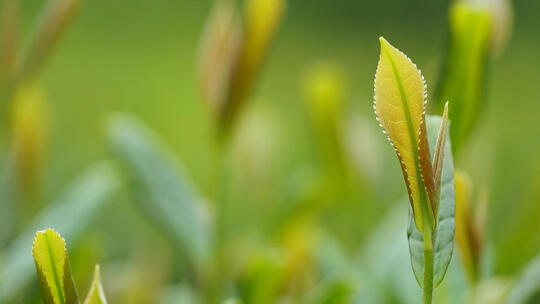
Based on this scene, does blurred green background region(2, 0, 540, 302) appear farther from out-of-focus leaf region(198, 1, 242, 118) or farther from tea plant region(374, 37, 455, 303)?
tea plant region(374, 37, 455, 303)

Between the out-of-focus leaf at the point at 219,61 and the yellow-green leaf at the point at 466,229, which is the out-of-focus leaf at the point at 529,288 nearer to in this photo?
the yellow-green leaf at the point at 466,229

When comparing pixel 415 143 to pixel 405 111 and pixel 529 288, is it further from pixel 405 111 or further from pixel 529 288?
pixel 529 288

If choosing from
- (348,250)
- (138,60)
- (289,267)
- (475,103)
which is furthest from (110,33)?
(475,103)

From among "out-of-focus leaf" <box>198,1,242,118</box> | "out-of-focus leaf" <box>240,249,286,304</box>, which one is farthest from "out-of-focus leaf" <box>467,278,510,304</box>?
"out-of-focus leaf" <box>198,1,242,118</box>

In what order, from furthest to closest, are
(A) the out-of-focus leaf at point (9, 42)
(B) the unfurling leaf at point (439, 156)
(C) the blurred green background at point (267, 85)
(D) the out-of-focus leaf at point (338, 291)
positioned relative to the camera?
(C) the blurred green background at point (267, 85), (A) the out-of-focus leaf at point (9, 42), (D) the out-of-focus leaf at point (338, 291), (B) the unfurling leaf at point (439, 156)

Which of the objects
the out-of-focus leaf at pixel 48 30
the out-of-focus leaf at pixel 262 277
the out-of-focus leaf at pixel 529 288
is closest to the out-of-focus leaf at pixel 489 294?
the out-of-focus leaf at pixel 529 288

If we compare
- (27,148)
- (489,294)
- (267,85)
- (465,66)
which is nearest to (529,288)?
(489,294)
